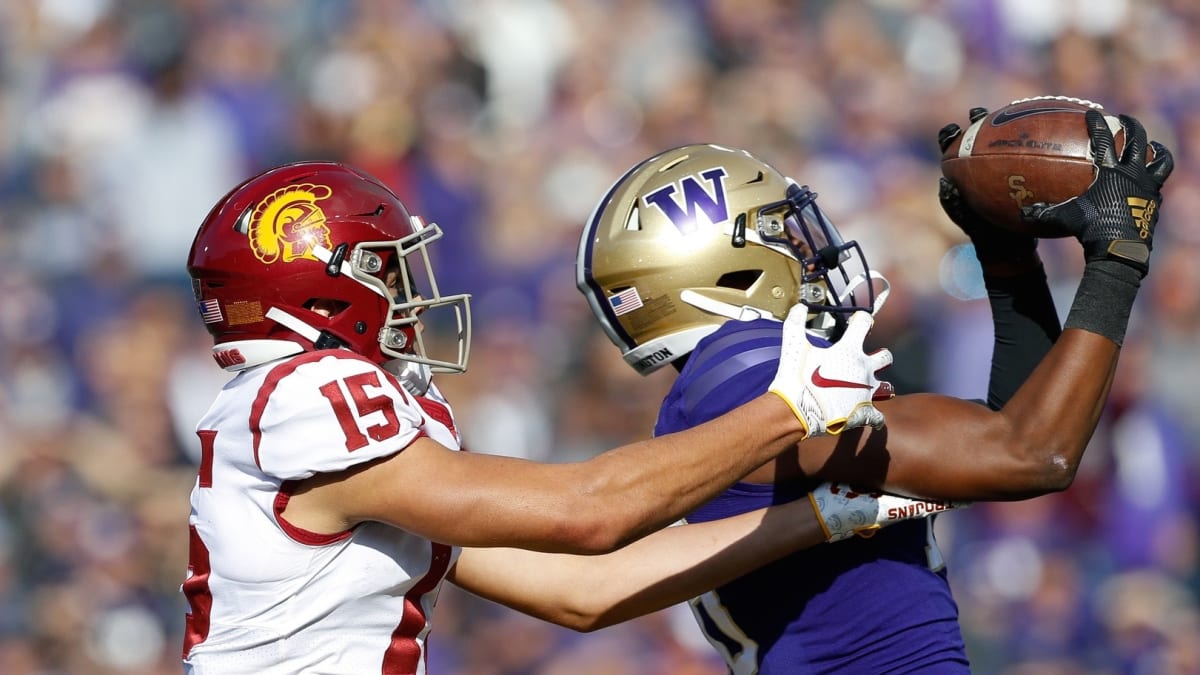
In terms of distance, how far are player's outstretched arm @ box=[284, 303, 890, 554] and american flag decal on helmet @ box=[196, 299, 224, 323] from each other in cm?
47

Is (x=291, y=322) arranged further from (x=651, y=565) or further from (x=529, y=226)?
(x=529, y=226)

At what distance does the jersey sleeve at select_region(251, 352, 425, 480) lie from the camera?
259 cm

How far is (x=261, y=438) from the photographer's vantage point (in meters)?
2.65

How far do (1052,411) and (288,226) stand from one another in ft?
5.11

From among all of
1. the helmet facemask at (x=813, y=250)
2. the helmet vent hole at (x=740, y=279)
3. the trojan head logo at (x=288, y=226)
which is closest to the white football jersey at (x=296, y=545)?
the trojan head logo at (x=288, y=226)

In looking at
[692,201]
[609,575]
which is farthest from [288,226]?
[609,575]

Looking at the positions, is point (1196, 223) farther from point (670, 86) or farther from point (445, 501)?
point (445, 501)

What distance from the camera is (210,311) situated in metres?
2.92

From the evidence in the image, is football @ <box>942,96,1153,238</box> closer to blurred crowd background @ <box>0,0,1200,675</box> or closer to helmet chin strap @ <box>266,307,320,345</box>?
helmet chin strap @ <box>266,307,320,345</box>

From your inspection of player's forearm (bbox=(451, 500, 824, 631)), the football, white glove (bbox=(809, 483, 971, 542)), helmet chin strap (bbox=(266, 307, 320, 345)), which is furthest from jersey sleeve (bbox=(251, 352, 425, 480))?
the football

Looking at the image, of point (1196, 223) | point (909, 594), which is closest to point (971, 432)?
point (909, 594)

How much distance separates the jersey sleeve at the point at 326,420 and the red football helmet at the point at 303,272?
193 millimetres

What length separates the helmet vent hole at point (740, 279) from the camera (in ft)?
10.6

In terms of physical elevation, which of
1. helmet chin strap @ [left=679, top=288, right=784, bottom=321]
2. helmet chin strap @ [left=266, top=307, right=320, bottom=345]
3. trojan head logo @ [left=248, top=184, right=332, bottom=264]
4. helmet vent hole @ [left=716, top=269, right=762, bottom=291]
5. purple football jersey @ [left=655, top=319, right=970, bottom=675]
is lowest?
purple football jersey @ [left=655, top=319, right=970, bottom=675]
